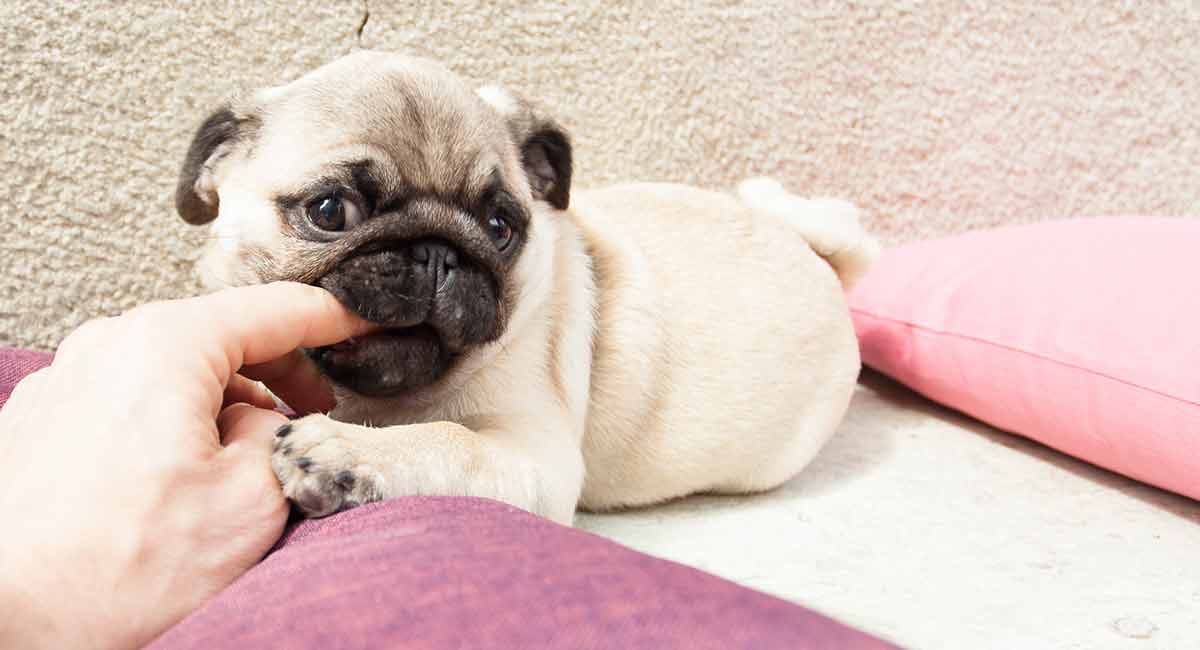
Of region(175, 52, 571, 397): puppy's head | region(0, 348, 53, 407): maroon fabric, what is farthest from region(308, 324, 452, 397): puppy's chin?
region(0, 348, 53, 407): maroon fabric

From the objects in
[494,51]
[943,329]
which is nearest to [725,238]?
[943,329]

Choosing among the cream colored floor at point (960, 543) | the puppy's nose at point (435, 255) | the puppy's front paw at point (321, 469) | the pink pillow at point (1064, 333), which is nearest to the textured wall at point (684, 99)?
the pink pillow at point (1064, 333)

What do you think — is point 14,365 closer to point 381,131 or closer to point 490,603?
point 381,131

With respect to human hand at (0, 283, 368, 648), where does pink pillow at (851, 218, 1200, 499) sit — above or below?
below

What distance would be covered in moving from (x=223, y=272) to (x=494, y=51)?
4.20 feet

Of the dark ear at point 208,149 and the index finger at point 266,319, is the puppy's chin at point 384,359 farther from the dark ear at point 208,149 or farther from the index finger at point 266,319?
the dark ear at point 208,149

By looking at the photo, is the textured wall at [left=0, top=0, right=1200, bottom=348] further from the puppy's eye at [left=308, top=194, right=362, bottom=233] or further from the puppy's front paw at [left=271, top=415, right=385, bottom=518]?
the puppy's front paw at [left=271, top=415, right=385, bottom=518]

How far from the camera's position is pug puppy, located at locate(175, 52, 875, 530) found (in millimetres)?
1324

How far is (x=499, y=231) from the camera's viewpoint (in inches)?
61.0

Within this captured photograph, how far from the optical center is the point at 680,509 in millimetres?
1941

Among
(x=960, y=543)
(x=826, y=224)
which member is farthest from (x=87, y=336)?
(x=826, y=224)

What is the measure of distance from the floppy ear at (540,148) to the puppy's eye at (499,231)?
233 millimetres

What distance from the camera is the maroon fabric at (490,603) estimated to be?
755 millimetres

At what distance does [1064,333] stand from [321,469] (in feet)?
5.59
